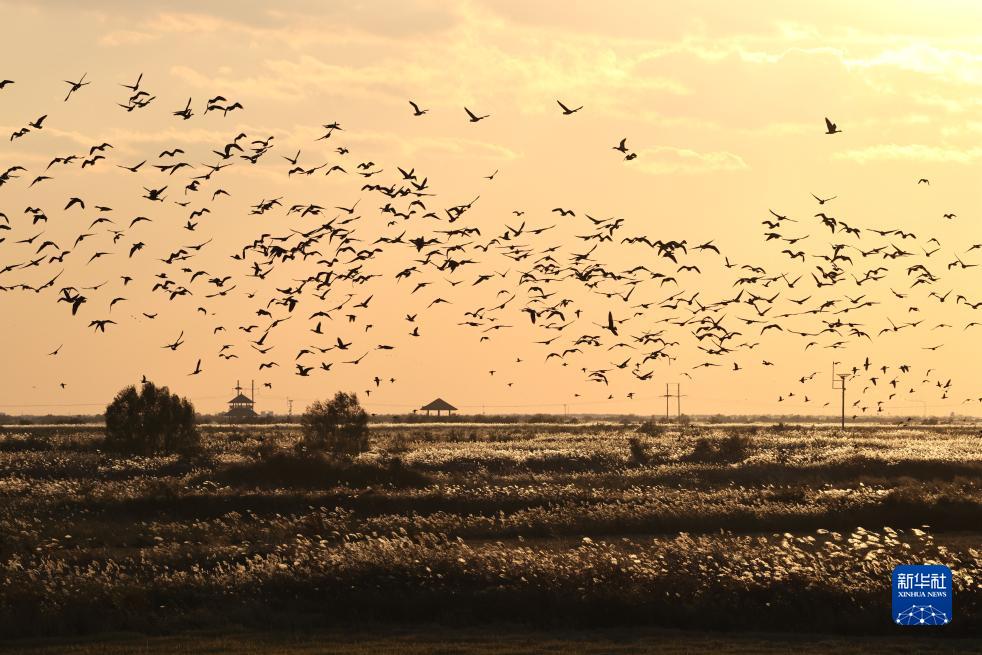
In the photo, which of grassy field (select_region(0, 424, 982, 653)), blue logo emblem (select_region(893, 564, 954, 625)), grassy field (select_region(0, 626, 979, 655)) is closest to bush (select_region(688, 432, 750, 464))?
grassy field (select_region(0, 424, 982, 653))

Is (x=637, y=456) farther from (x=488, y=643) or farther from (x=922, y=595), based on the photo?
(x=488, y=643)

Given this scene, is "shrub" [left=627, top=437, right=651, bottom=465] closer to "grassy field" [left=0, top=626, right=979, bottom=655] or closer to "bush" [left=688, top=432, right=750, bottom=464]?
"bush" [left=688, top=432, right=750, bottom=464]

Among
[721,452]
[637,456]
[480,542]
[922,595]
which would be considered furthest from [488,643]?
[721,452]

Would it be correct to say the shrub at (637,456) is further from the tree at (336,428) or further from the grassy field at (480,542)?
the tree at (336,428)

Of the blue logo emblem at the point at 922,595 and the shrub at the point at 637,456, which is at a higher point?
the shrub at the point at 637,456

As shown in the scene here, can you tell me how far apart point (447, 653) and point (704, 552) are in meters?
9.96

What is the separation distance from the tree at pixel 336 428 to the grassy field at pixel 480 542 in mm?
2251

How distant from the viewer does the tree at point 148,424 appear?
94812 mm

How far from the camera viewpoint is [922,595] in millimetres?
29672

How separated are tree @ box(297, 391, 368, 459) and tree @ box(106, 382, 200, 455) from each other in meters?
8.49

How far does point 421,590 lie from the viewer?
32281mm

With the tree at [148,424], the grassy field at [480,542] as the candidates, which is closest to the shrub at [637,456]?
the grassy field at [480,542]

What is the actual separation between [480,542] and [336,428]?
5012 centimetres

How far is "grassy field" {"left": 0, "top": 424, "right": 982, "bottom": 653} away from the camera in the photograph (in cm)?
3052
